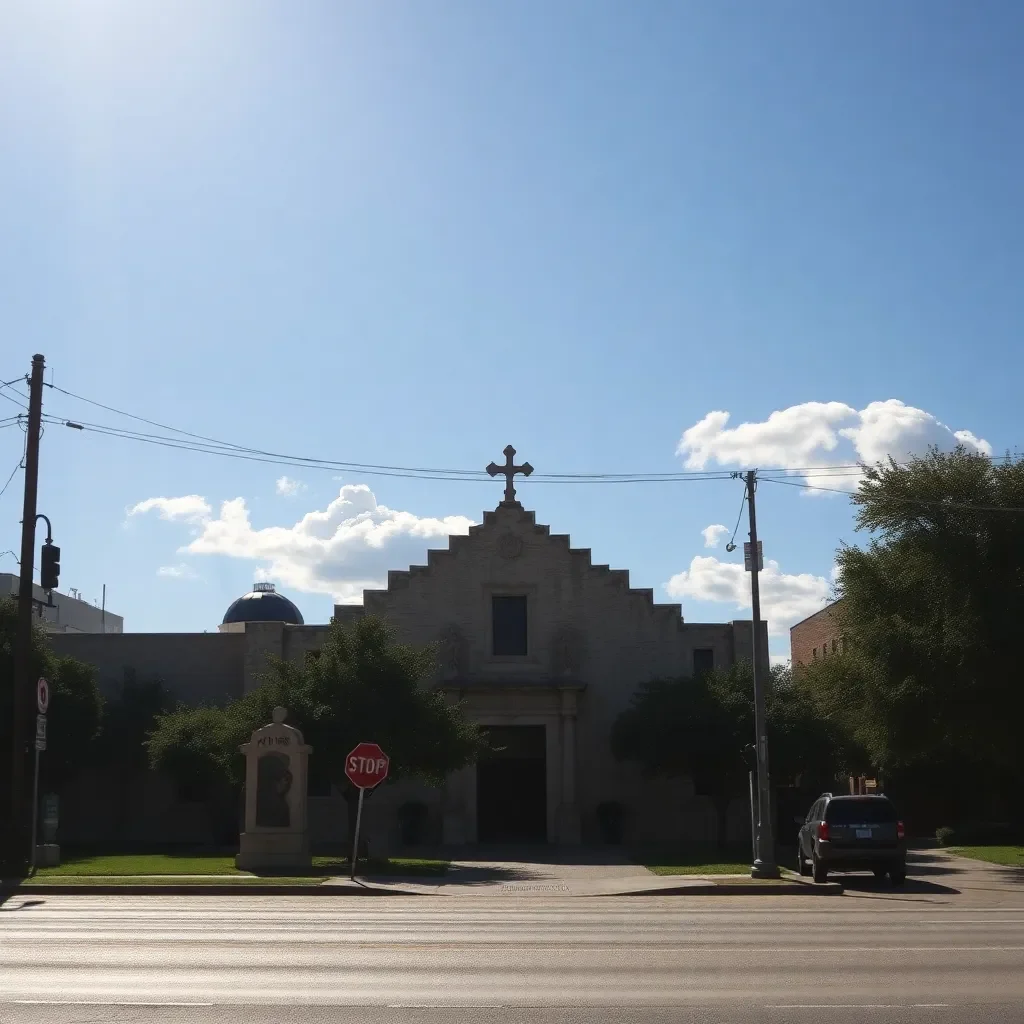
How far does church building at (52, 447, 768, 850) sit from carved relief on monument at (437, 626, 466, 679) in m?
0.04

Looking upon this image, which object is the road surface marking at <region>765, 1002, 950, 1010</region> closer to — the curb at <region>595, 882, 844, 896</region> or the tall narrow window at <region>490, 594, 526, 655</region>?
the curb at <region>595, 882, 844, 896</region>

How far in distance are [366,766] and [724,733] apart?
1351 cm

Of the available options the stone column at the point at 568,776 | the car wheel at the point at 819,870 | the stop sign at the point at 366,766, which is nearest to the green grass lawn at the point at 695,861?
the car wheel at the point at 819,870

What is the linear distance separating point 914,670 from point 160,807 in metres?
24.9

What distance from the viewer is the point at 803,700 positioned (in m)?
37.3

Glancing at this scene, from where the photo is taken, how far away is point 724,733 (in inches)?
1448

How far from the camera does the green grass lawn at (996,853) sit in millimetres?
31278

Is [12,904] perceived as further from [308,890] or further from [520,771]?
[520,771]

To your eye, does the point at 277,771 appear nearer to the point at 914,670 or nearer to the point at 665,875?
the point at 665,875

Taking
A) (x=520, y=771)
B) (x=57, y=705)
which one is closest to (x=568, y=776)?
(x=520, y=771)

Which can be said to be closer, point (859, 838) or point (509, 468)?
point (859, 838)

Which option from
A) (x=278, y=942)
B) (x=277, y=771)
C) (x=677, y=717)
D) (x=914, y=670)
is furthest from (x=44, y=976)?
(x=677, y=717)

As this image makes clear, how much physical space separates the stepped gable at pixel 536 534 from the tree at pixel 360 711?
9.11 m

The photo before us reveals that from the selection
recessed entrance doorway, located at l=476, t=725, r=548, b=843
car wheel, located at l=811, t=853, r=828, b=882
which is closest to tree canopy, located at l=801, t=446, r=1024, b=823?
car wheel, located at l=811, t=853, r=828, b=882
